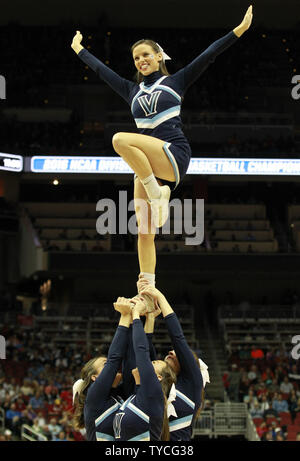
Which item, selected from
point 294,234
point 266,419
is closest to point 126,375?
point 266,419

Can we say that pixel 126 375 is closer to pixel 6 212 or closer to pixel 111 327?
pixel 111 327

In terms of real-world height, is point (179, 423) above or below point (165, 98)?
below

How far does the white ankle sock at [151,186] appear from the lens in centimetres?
480

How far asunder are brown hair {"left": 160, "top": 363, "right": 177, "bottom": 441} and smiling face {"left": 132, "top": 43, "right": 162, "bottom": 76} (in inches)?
78.0

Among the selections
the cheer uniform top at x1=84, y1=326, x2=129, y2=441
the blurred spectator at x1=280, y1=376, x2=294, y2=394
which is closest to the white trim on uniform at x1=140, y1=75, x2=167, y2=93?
the cheer uniform top at x1=84, y1=326, x2=129, y2=441

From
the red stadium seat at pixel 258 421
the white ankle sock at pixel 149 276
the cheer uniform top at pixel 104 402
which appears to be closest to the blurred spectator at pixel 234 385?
the red stadium seat at pixel 258 421

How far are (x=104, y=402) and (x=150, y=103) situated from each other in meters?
1.98

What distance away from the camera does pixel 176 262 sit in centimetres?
2105

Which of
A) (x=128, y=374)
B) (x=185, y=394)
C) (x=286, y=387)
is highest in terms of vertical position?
(x=286, y=387)

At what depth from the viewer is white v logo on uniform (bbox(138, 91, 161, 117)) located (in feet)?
16.3

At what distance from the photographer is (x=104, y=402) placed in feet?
13.5

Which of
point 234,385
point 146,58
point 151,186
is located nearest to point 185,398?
point 151,186

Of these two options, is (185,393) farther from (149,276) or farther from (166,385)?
(149,276)

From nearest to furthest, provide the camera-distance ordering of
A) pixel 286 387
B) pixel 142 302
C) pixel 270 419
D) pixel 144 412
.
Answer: pixel 144 412, pixel 142 302, pixel 270 419, pixel 286 387
